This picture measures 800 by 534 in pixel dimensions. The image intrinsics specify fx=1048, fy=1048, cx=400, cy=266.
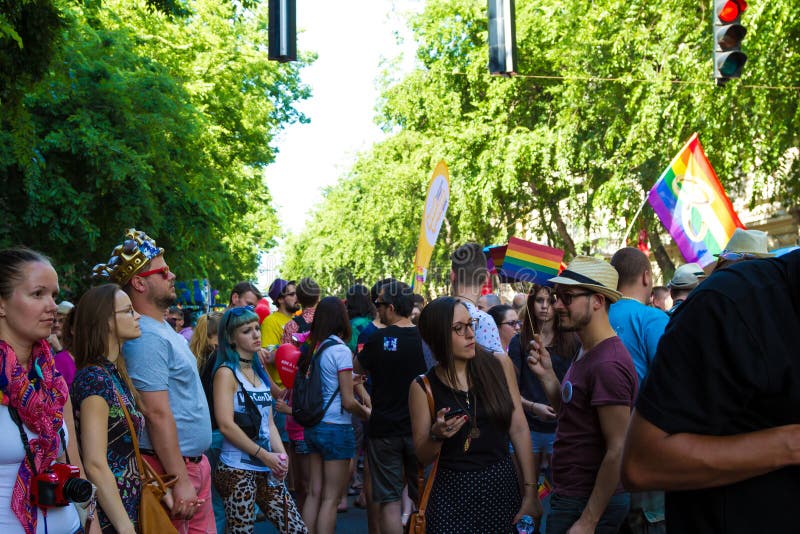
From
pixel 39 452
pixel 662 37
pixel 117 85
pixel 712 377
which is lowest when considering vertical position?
pixel 39 452

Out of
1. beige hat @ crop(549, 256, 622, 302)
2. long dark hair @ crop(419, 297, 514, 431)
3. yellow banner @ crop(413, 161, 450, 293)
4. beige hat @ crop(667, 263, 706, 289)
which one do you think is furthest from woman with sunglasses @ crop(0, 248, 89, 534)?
yellow banner @ crop(413, 161, 450, 293)

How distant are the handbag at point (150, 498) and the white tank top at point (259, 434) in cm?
151

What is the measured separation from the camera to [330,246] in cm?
4928

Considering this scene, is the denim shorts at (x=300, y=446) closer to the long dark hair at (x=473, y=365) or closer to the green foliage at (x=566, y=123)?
the long dark hair at (x=473, y=365)

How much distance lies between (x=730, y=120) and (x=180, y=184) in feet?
30.2

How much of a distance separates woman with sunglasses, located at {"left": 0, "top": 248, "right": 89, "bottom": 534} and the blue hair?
2.52 metres

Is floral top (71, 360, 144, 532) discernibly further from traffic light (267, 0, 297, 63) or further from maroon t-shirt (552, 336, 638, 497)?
traffic light (267, 0, 297, 63)

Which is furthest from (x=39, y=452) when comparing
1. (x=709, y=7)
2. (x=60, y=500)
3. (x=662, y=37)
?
(x=662, y=37)

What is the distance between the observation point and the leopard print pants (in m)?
6.11

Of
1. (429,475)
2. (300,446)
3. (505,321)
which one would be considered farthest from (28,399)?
(505,321)

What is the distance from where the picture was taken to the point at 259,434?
6410 millimetres

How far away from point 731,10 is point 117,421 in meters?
6.04

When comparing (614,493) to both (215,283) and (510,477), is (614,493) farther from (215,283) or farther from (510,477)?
(215,283)

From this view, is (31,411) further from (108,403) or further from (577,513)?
(577,513)
